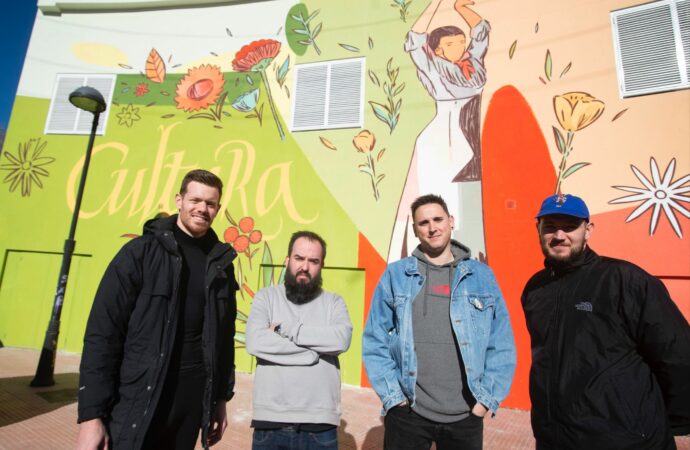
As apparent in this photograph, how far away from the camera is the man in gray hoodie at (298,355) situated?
1937 mm

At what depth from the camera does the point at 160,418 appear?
1839 millimetres

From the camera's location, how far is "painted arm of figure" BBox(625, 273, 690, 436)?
67.3 inches

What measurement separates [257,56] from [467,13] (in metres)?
4.10

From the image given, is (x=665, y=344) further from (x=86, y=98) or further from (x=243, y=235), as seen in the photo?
(x=86, y=98)

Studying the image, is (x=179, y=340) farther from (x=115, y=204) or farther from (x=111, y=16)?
(x=111, y=16)

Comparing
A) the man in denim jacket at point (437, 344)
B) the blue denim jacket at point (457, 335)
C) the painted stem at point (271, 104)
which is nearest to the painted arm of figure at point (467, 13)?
the painted stem at point (271, 104)

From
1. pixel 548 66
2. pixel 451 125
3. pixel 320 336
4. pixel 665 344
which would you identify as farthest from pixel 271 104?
pixel 665 344

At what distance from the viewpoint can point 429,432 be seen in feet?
6.29

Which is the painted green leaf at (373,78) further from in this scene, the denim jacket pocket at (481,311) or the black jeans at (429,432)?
the black jeans at (429,432)

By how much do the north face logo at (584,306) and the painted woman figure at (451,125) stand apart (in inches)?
157

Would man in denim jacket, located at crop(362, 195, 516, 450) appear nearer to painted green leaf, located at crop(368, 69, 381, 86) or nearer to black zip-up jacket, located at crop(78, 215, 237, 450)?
black zip-up jacket, located at crop(78, 215, 237, 450)

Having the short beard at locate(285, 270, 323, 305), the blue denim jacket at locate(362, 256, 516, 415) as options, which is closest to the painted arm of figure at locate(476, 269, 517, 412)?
the blue denim jacket at locate(362, 256, 516, 415)

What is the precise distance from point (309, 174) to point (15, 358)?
20.4 ft

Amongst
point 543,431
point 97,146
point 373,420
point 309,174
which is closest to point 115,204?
point 97,146
